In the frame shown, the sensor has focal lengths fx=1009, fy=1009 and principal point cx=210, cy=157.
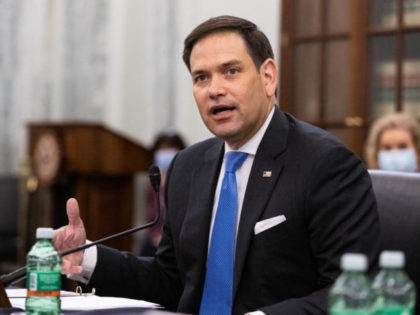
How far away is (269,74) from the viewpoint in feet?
9.12

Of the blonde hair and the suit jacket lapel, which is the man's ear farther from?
the blonde hair

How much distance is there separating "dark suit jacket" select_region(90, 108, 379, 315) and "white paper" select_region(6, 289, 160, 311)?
0.08 meters

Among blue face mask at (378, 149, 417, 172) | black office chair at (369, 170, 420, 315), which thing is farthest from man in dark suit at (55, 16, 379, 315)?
blue face mask at (378, 149, 417, 172)

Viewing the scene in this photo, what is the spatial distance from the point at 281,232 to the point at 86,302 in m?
0.52

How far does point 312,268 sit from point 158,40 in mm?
5530

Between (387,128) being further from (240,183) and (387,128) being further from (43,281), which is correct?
(43,281)

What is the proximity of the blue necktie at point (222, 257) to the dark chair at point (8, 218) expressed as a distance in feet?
18.3

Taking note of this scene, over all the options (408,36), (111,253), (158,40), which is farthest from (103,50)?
(111,253)

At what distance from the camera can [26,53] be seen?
344 inches

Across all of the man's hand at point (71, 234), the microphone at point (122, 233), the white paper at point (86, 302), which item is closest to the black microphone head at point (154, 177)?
the microphone at point (122, 233)

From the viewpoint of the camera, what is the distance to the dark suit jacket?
248cm

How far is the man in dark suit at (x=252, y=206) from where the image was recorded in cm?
252

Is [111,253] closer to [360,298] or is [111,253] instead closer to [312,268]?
[312,268]

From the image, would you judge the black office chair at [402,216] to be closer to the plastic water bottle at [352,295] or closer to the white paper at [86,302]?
the white paper at [86,302]
